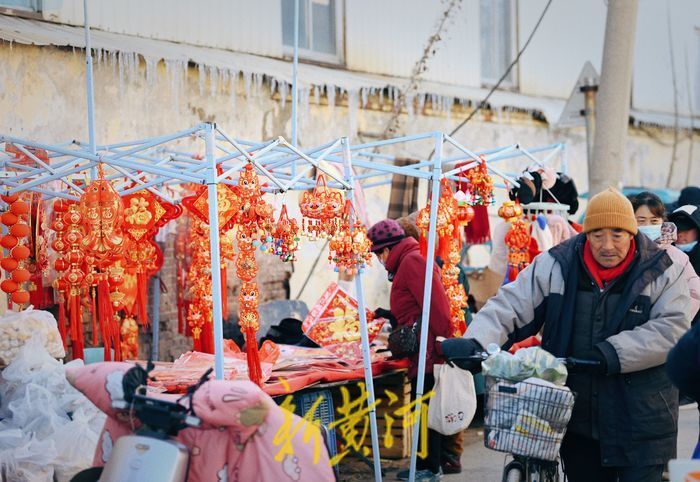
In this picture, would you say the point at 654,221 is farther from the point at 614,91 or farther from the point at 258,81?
the point at 258,81

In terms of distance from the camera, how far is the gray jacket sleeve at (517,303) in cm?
434

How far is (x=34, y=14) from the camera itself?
316 inches

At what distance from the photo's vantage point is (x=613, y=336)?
4.07m

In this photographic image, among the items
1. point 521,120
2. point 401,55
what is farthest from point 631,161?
point 401,55

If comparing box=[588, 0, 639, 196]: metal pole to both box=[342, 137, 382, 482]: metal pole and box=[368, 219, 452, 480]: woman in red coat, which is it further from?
box=[342, 137, 382, 482]: metal pole

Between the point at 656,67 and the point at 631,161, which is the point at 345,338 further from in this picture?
the point at 656,67

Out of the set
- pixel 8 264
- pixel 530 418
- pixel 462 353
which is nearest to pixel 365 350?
pixel 462 353

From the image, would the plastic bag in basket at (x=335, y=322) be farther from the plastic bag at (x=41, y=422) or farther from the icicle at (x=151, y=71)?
the icicle at (x=151, y=71)

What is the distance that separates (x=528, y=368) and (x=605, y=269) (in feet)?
2.21

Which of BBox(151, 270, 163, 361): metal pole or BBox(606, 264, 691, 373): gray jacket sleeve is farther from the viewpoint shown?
BBox(151, 270, 163, 361): metal pole

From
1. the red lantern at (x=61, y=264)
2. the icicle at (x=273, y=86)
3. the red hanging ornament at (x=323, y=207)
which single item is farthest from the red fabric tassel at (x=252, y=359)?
the icicle at (x=273, y=86)

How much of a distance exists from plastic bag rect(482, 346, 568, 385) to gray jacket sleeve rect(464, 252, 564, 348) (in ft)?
1.24

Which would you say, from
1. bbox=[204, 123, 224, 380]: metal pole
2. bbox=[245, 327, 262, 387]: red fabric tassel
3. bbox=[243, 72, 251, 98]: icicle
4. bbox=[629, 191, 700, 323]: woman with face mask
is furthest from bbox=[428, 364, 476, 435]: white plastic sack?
bbox=[243, 72, 251, 98]: icicle

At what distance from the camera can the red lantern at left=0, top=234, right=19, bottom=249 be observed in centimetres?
627
